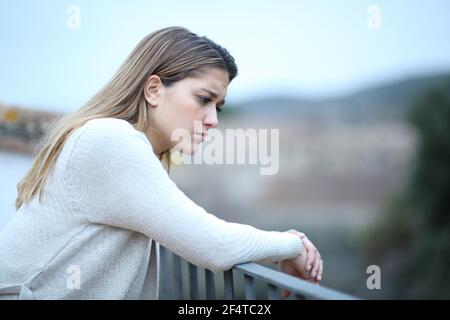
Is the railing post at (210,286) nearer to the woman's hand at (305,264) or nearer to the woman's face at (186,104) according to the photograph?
the woman's hand at (305,264)

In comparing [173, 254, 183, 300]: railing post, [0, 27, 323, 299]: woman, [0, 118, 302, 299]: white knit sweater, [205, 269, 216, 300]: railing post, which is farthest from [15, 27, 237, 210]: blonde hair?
[173, 254, 183, 300]: railing post

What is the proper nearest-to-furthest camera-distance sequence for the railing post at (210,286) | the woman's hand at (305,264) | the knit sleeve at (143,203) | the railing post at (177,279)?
the knit sleeve at (143,203)
the woman's hand at (305,264)
the railing post at (210,286)
the railing post at (177,279)

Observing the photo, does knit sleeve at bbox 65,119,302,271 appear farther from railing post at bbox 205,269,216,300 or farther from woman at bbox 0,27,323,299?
railing post at bbox 205,269,216,300

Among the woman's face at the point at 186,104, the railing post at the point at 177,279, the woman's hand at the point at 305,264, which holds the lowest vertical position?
the railing post at the point at 177,279

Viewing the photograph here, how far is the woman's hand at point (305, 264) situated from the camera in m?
1.22

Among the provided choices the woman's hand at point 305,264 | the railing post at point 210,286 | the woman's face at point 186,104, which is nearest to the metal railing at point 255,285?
the railing post at point 210,286

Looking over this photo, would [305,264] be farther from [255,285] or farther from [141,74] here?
[141,74]

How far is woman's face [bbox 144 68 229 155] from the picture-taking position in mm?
1299

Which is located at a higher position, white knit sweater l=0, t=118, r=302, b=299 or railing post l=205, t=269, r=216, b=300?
white knit sweater l=0, t=118, r=302, b=299

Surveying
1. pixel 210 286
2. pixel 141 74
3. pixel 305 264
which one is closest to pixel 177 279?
pixel 210 286

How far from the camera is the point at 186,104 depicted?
4.25ft

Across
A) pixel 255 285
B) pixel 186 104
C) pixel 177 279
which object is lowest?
pixel 177 279

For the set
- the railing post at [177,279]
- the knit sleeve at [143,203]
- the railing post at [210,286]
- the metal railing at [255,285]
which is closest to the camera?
the metal railing at [255,285]

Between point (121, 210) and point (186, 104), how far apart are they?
325mm
